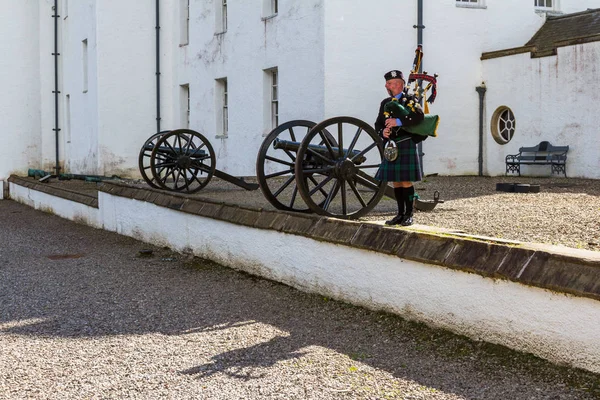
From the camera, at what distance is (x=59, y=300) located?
7770 millimetres

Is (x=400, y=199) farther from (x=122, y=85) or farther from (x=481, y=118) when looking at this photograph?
(x=122, y=85)

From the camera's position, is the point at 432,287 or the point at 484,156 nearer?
the point at 432,287

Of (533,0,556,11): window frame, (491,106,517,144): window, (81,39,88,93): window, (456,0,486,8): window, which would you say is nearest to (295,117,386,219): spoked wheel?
(491,106,517,144): window

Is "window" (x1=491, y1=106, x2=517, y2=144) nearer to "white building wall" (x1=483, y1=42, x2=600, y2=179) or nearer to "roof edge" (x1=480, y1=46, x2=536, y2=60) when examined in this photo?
"white building wall" (x1=483, y1=42, x2=600, y2=179)

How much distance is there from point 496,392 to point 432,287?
53.2 inches

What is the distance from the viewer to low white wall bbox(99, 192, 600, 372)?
15.7 ft

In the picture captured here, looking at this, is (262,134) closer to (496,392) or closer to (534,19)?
(534,19)

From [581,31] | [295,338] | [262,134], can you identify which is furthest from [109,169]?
[295,338]

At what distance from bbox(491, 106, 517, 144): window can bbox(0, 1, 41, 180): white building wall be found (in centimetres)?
1588

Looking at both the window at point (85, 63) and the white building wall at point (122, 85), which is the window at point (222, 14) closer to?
the white building wall at point (122, 85)

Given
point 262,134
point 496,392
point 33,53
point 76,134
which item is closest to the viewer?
point 496,392

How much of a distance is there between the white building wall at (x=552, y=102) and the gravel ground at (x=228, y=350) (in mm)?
10032

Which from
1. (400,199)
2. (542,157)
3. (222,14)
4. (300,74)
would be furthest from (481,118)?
(400,199)

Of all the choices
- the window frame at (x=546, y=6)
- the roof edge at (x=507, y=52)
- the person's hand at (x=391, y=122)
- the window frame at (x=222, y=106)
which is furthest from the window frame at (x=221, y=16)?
the person's hand at (x=391, y=122)
